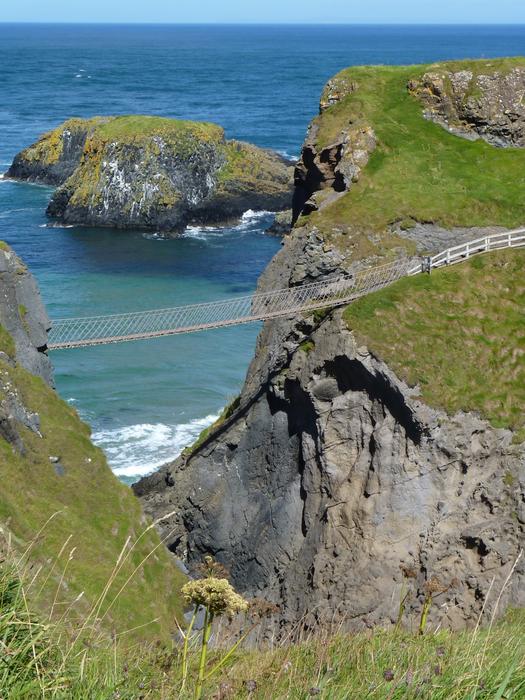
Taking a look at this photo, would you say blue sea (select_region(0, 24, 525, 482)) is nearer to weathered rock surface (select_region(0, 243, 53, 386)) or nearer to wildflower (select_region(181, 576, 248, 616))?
weathered rock surface (select_region(0, 243, 53, 386))

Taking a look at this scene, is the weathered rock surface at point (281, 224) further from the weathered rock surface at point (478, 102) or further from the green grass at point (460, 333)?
the green grass at point (460, 333)

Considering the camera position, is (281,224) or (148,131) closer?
(148,131)

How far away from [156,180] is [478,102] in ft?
139

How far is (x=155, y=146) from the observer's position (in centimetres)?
7825

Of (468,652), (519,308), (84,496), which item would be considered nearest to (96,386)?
(84,496)

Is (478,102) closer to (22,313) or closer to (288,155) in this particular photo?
(22,313)

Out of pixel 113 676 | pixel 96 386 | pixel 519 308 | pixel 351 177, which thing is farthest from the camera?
pixel 96 386

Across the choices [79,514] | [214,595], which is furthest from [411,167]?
[214,595]

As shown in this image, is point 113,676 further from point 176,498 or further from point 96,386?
point 96,386

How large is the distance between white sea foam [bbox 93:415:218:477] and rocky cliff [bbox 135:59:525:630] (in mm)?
3836

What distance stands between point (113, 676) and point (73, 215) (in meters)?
74.7

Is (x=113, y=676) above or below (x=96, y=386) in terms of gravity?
above

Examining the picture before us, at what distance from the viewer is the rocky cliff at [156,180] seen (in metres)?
78.2

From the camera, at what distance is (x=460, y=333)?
2919 centimetres
